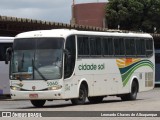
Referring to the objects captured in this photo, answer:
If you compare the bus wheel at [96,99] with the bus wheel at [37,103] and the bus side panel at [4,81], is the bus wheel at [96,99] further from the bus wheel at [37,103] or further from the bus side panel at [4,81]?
the bus side panel at [4,81]

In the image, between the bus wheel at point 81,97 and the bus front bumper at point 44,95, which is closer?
the bus front bumper at point 44,95

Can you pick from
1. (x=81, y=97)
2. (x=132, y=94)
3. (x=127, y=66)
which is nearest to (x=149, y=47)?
(x=127, y=66)

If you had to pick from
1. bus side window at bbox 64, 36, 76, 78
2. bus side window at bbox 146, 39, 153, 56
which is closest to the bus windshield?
bus side window at bbox 64, 36, 76, 78

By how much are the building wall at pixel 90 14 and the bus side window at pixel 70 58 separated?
46403 millimetres

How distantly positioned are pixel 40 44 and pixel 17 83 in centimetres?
175

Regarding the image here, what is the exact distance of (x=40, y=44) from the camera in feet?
75.3

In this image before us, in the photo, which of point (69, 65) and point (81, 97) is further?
point (81, 97)

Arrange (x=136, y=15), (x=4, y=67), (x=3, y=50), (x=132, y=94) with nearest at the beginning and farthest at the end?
(x=132, y=94) < (x=3, y=50) < (x=4, y=67) < (x=136, y=15)

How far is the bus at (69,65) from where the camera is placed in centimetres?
2250

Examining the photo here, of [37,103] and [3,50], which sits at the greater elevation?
[3,50]

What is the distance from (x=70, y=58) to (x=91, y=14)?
48854 millimetres

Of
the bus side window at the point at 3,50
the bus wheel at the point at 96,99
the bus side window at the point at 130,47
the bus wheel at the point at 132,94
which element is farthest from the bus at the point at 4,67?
the bus side window at the point at 130,47

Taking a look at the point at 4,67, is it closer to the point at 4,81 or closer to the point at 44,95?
the point at 4,81

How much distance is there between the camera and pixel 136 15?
2702 inches
